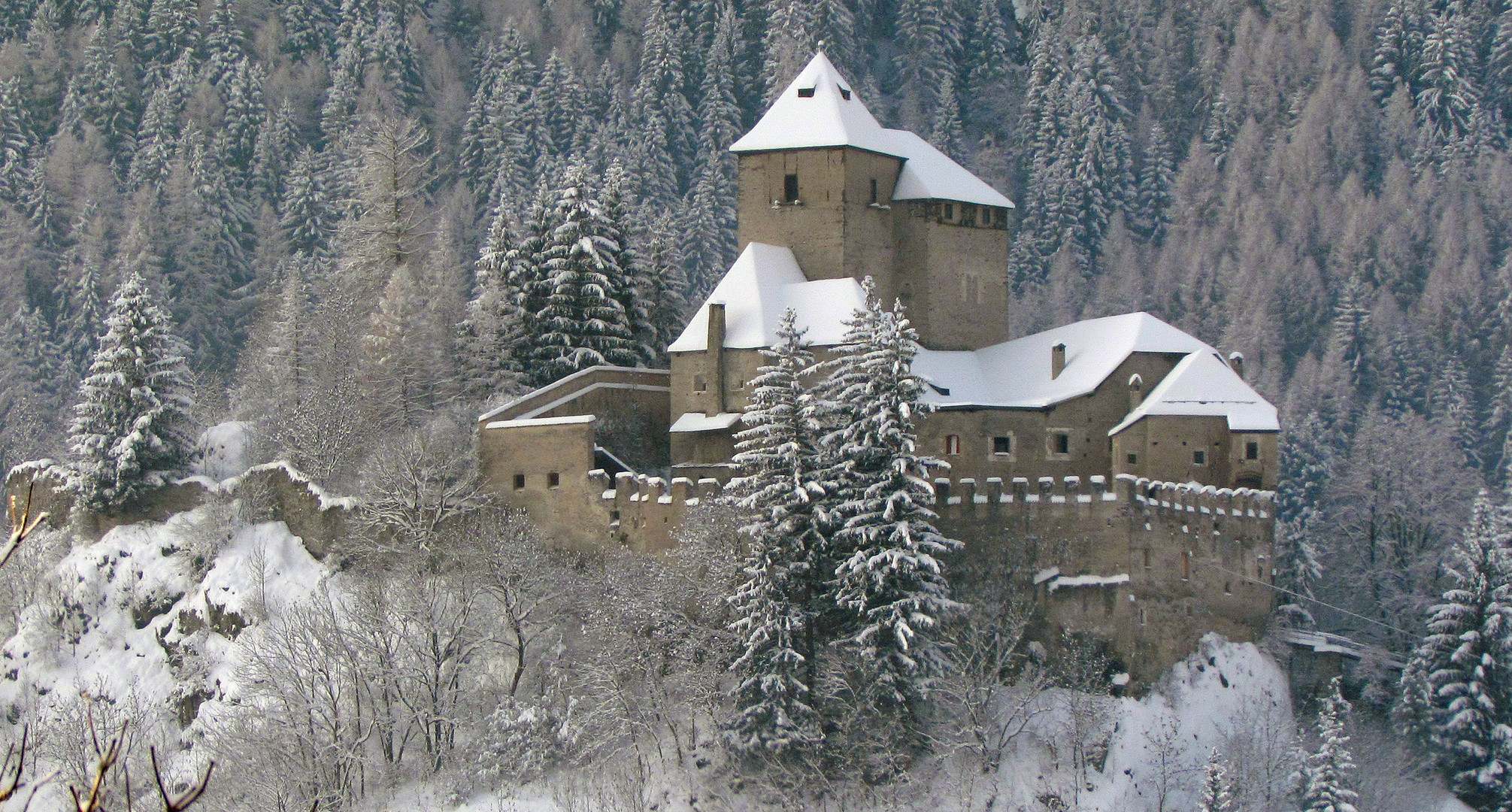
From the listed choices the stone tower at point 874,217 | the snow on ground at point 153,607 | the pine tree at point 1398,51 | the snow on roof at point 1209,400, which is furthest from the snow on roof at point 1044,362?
the pine tree at point 1398,51

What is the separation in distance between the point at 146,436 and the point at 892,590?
65.2ft

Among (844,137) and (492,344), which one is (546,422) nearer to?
(492,344)

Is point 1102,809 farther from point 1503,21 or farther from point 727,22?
point 1503,21

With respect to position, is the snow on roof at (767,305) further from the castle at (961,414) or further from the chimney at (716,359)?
the chimney at (716,359)

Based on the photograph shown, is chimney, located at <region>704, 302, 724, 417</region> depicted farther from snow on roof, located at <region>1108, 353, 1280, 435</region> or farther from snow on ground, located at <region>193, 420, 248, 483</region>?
snow on ground, located at <region>193, 420, 248, 483</region>

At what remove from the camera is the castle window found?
44.4 meters

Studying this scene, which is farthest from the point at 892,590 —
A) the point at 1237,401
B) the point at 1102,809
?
the point at 1237,401

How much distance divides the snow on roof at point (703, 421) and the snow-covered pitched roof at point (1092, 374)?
5.14 m

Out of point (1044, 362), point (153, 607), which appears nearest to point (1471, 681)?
point (1044, 362)

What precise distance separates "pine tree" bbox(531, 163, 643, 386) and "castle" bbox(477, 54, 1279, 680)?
2223 millimetres

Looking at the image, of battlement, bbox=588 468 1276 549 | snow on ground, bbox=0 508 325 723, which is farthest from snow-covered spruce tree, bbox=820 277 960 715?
snow on ground, bbox=0 508 325 723

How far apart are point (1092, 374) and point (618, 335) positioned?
14001 mm

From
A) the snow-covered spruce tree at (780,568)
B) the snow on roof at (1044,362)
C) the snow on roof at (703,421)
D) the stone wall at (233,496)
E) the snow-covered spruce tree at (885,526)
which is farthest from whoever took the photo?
the snow on roof at (1044,362)

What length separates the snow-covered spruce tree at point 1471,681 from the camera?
3891 centimetres
